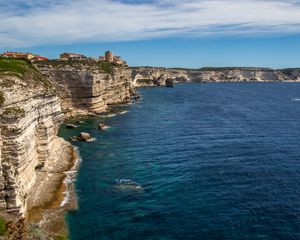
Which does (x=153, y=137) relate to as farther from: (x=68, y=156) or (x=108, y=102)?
(x=108, y=102)

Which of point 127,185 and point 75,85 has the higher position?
point 75,85

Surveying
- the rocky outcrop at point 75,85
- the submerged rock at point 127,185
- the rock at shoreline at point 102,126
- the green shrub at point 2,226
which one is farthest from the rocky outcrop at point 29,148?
the rocky outcrop at point 75,85

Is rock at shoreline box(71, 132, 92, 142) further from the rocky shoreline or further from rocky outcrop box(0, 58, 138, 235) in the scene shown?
the rocky shoreline

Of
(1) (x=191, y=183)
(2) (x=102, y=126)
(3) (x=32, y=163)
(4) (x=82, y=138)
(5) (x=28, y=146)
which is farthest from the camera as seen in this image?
(2) (x=102, y=126)

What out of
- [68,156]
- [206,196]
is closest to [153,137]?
[68,156]

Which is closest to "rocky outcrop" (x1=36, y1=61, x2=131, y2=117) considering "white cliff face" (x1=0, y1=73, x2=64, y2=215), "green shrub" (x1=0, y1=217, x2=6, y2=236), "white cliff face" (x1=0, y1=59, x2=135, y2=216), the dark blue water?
the dark blue water

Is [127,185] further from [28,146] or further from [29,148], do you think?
[28,146]

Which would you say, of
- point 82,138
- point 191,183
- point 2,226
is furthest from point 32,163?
point 82,138

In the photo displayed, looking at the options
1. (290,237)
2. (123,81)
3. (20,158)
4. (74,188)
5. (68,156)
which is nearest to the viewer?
(290,237)

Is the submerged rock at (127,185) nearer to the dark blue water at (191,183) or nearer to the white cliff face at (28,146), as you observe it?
the dark blue water at (191,183)
